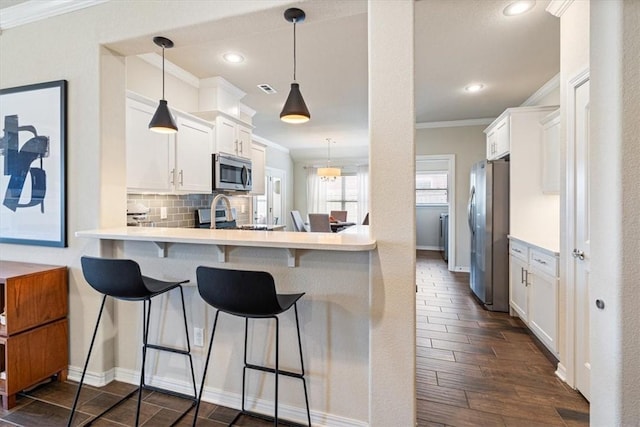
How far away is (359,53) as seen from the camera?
3133mm

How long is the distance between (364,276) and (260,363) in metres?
0.84

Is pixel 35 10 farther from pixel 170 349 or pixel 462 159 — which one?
pixel 462 159

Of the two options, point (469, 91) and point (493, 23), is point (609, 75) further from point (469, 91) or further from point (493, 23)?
point (469, 91)

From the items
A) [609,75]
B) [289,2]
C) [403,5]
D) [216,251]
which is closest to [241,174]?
[216,251]

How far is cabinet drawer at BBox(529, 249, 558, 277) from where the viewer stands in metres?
2.56

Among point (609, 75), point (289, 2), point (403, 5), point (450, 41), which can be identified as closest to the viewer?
point (609, 75)

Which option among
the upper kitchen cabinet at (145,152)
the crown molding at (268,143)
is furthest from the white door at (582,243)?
the crown molding at (268,143)

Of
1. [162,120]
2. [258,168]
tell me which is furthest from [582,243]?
[258,168]

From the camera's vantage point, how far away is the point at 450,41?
2.92 meters

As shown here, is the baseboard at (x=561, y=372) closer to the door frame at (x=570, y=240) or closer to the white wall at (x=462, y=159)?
the door frame at (x=570, y=240)

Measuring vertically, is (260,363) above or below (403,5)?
below

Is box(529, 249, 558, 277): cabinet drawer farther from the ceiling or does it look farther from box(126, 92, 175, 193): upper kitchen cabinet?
box(126, 92, 175, 193): upper kitchen cabinet

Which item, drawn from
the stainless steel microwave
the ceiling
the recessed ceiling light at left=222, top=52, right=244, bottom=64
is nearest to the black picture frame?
the ceiling

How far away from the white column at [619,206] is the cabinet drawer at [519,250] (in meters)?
1.97
